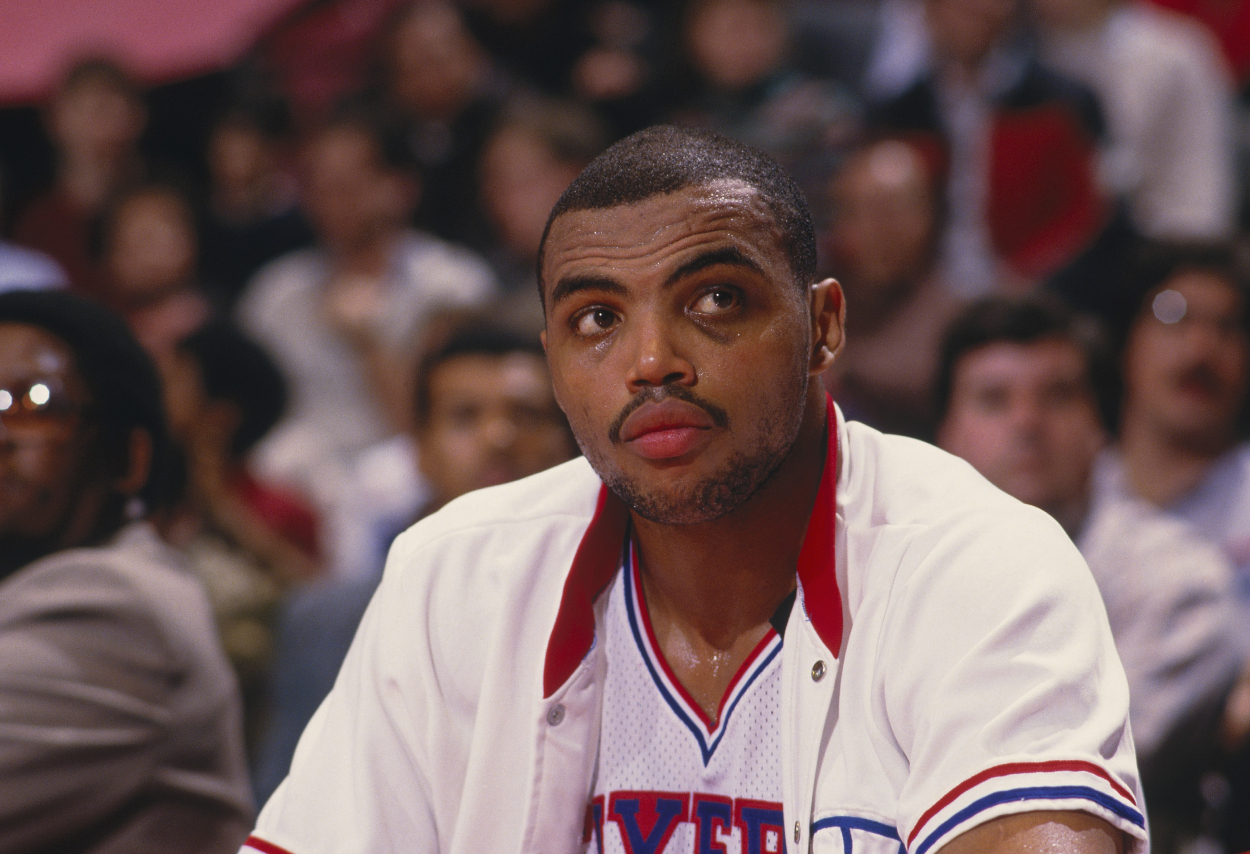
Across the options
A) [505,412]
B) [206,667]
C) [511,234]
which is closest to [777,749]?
[206,667]

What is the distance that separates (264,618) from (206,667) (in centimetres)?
159

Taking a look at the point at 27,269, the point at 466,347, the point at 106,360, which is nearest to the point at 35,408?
the point at 106,360

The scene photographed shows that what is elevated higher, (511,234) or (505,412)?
(511,234)

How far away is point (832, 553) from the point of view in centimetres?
180

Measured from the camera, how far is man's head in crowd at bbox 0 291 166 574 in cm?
236

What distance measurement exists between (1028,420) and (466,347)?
1508 millimetres

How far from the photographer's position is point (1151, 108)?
5293 mm

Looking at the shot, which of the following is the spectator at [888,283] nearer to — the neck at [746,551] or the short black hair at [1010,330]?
the short black hair at [1010,330]

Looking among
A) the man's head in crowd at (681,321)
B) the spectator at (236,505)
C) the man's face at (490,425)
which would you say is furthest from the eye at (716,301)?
the spectator at (236,505)

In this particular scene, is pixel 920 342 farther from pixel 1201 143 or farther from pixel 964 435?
pixel 1201 143

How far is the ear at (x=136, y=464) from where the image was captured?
252cm

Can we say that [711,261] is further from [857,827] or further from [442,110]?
[442,110]

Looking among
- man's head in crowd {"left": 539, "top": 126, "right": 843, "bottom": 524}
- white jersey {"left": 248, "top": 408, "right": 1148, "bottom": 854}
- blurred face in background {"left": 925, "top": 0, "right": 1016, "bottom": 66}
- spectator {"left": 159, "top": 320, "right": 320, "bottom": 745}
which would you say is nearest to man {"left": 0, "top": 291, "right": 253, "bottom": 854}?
white jersey {"left": 248, "top": 408, "right": 1148, "bottom": 854}

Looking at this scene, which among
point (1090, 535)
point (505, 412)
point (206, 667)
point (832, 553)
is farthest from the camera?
point (505, 412)
